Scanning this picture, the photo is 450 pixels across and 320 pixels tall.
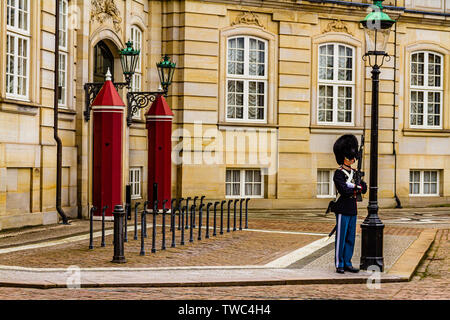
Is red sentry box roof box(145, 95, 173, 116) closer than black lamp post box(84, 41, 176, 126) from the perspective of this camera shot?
No

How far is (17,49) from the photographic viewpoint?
59.1 ft

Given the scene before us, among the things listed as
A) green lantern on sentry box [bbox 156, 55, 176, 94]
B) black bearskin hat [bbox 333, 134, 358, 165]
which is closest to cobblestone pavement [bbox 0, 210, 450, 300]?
black bearskin hat [bbox 333, 134, 358, 165]

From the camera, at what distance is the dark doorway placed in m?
22.9

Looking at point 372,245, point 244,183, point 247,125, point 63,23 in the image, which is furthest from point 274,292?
point 244,183

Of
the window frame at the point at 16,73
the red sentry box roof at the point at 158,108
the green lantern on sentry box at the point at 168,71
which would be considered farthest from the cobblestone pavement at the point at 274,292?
the red sentry box roof at the point at 158,108

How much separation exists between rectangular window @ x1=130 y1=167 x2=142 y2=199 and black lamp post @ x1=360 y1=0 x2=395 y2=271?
11904 mm

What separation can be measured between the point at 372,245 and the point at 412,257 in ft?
6.07


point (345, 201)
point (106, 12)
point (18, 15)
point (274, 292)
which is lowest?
point (274, 292)

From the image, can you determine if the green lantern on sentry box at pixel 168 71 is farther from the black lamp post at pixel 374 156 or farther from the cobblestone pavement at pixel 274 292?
the cobblestone pavement at pixel 274 292

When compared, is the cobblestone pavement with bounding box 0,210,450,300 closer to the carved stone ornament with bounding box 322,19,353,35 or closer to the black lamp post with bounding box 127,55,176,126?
the black lamp post with bounding box 127,55,176,126

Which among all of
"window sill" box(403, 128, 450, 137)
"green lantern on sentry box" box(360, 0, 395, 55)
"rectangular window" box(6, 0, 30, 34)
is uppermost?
"rectangular window" box(6, 0, 30, 34)

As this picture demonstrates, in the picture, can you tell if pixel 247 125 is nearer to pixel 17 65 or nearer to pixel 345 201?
pixel 17 65

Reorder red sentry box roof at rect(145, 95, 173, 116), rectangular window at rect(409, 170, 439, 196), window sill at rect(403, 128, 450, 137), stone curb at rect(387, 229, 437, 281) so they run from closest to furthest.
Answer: stone curb at rect(387, 229, 437, 281) < red sentry box roof at rect(145, 95, 173, 116) < window sill at rect(403, 128, 450, 137) < rectangular window at rect(409, 170, 439, 196)
